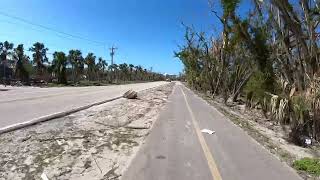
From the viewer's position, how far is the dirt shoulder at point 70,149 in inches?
319

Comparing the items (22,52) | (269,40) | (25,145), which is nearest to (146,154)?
(25,145)

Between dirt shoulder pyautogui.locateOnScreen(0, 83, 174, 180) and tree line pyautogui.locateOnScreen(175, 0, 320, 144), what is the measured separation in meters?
5.58

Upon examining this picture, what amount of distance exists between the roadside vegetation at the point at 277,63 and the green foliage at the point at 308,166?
4352 mm

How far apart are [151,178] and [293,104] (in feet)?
31.2

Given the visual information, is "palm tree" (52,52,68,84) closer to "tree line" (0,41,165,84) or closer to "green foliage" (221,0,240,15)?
"tree line" (0,41,165,84)

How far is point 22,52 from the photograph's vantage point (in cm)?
8806

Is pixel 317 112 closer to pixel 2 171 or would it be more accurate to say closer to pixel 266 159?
pixel 266 159

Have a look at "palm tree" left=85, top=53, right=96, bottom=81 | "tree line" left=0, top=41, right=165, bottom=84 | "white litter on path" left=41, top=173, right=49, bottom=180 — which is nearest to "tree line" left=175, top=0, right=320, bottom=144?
"white litter on path" left=41, top=173, right=49, bottom=180

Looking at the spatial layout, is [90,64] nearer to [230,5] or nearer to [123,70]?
[123,70]

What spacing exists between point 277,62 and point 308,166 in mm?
17831

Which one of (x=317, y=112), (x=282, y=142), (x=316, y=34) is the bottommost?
(x=282, y=142)

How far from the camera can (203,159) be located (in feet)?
31.1

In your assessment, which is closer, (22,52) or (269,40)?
(269,40)

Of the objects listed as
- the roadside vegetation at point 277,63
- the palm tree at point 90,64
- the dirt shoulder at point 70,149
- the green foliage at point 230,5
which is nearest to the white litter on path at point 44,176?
the dirt shoulder at point 70,149
